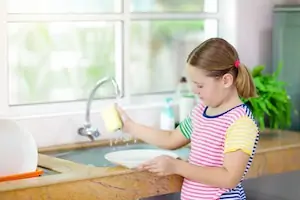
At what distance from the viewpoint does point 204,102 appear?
2635 mm

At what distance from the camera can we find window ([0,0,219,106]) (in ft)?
11.0

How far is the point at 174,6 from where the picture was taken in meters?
3.86

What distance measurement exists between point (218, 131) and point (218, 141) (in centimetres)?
3

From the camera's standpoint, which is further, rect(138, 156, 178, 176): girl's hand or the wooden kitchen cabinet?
the wooden kitchen cabinet

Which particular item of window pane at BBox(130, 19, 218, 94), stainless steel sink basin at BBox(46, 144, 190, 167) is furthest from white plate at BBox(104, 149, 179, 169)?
window pane at BBox(130, 19, 218, 94)

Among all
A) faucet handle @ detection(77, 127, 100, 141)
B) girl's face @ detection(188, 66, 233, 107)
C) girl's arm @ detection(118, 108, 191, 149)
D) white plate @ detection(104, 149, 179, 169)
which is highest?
girl's face @ detection(188, 66, 233, 107)

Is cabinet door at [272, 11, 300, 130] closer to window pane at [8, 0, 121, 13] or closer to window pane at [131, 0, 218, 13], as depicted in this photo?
window pane at [131, 0, 218, 13]

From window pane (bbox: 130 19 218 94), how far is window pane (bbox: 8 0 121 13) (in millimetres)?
159

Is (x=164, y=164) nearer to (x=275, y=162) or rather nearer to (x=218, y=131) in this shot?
(x=218, y=131)

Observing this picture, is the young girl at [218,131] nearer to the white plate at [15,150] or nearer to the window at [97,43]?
the white plate at [15,150]

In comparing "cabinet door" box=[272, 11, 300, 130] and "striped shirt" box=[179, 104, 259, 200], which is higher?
"cabinet door" box=[272, 11, 300, 130]

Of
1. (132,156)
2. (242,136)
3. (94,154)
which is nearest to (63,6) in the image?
(94,154)

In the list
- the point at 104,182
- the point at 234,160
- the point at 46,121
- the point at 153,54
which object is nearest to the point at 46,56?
the point at 46,121

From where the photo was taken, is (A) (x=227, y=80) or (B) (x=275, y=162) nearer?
(A) (x=227, y=80)
